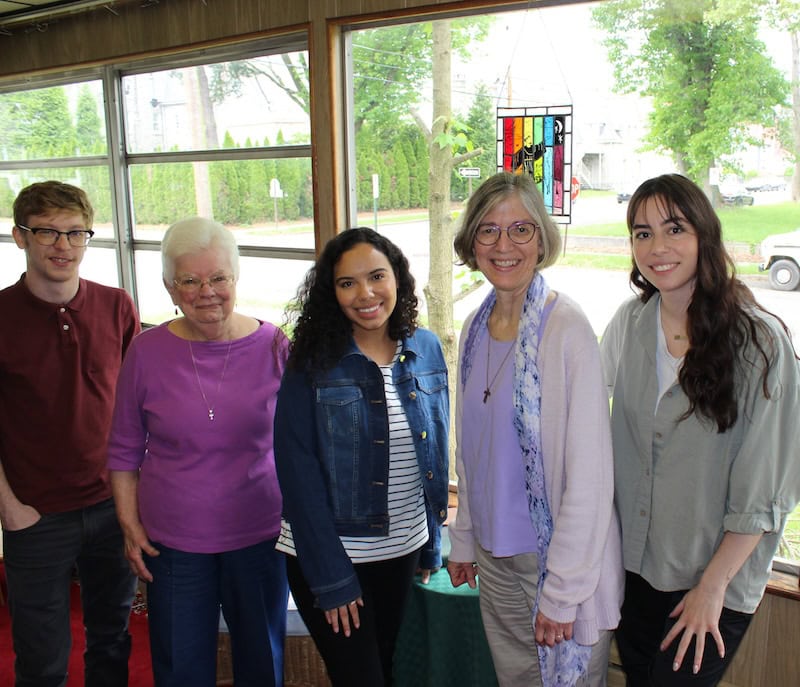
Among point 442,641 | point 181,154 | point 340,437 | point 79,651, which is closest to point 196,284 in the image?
point 340,437

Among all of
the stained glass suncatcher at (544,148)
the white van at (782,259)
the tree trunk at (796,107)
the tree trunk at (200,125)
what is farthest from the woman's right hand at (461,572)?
the tree trunk at (200,125)

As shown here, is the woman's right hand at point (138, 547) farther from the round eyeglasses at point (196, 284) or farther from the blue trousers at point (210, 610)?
the round eyeglasses at point (196, 284)

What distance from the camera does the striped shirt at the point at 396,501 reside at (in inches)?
66.9

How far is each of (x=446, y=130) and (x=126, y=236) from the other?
237 cm

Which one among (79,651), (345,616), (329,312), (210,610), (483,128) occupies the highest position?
(483,128)

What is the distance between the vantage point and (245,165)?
12.2 ft

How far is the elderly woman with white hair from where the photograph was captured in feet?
5.94

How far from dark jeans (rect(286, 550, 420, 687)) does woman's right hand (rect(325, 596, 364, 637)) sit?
0.02 meters

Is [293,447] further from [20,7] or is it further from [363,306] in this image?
[20,7]

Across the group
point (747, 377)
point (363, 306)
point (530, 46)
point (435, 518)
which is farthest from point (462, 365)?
point (530, 46)

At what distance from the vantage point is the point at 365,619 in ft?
5.56

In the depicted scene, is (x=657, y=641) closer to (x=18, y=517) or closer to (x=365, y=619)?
(x=365, y=619)

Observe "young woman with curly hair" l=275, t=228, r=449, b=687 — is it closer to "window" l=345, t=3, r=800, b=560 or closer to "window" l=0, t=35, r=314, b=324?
"window" l=345, t=3, r=800, b=560

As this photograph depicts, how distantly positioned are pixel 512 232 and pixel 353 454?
2.06 ft
